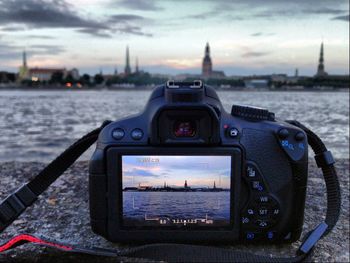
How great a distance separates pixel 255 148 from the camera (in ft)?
4.02

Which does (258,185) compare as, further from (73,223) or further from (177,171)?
(73,223)

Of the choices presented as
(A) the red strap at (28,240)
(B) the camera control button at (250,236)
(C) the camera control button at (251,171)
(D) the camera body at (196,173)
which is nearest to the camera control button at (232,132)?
(D) the camera body at (196,173)

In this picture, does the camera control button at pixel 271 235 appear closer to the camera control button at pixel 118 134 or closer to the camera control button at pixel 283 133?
the camera control button at pixel 283 133

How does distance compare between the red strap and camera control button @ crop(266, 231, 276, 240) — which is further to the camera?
camera control button @ crop(266, 231, 276, 240)

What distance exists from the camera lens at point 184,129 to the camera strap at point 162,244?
26 cm

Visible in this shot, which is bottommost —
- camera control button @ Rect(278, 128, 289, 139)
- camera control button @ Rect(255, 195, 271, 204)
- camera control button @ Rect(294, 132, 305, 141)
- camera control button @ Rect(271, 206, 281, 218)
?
camera control button @ Rect(271, 206, 281, 218)

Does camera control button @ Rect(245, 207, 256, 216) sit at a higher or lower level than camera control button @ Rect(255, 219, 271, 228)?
higher

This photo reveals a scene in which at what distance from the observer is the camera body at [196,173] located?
1.18m

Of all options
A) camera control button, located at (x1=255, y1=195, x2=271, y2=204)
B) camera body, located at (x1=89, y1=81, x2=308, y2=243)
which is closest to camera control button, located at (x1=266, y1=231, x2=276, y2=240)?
camera body, located at (x1=89, y1=81, x2=308, y2=243)

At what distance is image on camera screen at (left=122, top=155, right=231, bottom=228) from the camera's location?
46.8 inches

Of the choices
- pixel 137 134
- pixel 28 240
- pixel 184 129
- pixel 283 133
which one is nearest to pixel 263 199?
pixel 283 133

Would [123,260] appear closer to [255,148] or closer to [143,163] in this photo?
[143,163]

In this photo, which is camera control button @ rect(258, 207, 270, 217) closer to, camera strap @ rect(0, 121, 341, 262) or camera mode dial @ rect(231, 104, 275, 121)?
camera strap @ rect(0, 121, 341, 262)

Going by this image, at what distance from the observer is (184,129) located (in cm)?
120
